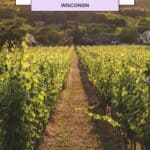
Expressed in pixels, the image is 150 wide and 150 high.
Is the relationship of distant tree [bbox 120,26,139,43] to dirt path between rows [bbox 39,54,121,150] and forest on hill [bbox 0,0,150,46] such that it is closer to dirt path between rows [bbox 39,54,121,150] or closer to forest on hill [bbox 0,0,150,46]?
forest on hill [bbox 0,0,150,46]

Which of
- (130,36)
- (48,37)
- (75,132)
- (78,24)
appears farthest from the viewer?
(78,24)

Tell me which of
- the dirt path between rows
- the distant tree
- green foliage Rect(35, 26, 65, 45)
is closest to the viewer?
the dirt path between rows

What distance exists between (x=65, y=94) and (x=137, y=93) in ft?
48.4

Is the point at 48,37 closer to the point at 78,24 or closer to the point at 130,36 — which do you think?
the point at 130,36

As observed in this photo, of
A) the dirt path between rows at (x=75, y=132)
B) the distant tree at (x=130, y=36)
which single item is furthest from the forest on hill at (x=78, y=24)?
the dirt path between rows at (x=75, y=132)

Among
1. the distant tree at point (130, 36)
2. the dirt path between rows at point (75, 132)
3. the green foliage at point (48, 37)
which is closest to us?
the dirt path between rows at point (75, 132)

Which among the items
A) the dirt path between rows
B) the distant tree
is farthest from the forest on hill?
the dirt path between rows

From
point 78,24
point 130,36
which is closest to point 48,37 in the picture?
point 130,36

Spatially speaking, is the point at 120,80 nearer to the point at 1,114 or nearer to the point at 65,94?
the point at 1,114

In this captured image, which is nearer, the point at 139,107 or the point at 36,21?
the point at 139,107

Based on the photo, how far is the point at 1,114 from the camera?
33.3 ft

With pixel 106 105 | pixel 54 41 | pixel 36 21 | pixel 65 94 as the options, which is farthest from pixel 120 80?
pixel 36 21

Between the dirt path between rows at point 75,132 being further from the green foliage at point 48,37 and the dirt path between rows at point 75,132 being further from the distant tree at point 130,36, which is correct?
the distant tree at point 130,36

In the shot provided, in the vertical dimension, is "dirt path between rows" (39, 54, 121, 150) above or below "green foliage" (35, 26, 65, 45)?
above
